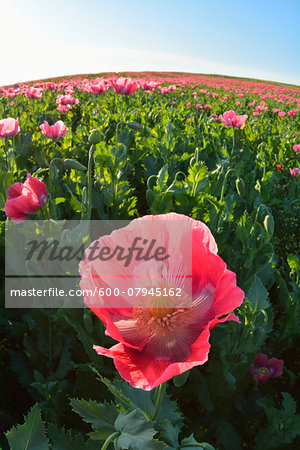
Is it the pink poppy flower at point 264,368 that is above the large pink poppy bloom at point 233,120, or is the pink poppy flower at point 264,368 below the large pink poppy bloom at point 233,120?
below

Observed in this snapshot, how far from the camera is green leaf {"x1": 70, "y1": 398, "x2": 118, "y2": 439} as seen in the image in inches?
34.0

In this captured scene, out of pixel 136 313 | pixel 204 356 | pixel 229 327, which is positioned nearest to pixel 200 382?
pixel 229 327

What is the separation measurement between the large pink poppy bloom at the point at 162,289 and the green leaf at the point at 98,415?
0.24 metres

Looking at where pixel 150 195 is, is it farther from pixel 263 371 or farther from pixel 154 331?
pixel 154 331

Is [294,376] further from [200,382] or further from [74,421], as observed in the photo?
[74,421]

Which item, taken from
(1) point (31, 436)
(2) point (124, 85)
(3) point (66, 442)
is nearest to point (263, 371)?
(3) point (66, 442)

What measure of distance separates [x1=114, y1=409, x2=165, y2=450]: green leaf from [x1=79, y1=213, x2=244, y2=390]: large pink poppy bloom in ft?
0.50

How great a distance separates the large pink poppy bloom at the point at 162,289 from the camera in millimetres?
678

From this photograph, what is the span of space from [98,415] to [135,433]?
6.6 inches

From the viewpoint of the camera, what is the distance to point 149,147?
3412 millimetres

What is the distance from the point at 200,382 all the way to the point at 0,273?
3.83 ft

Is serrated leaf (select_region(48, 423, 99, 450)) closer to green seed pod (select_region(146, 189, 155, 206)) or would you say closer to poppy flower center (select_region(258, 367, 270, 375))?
poppy flower center (select_region(258, 367, 270, 375))

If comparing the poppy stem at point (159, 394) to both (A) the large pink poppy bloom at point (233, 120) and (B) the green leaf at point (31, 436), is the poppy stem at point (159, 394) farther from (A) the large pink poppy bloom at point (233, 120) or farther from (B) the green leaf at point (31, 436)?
(A) the large pink poppy bloom at point (233, 120)

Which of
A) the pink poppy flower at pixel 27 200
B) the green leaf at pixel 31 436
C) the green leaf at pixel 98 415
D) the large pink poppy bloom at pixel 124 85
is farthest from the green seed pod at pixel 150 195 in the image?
the large pink poppy bloom at pixel 124 85
